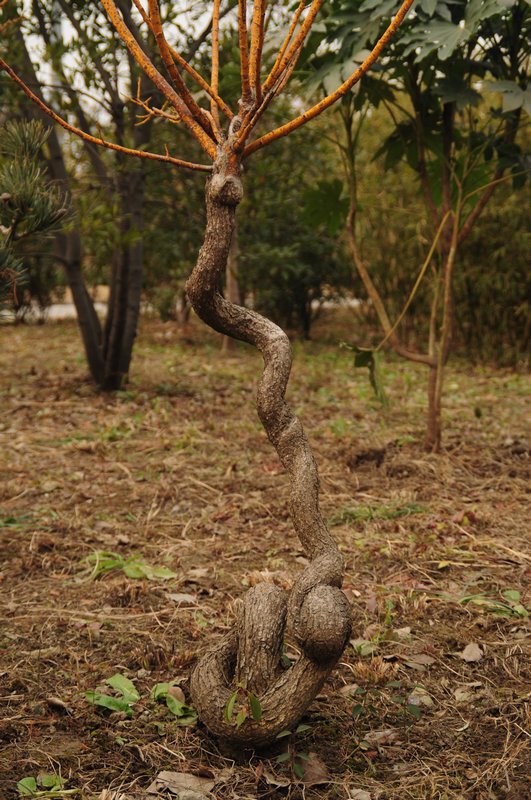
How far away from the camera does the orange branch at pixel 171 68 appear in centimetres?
127

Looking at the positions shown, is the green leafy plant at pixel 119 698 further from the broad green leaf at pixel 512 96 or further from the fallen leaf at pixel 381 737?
the broad green leaf at pixel 512 96

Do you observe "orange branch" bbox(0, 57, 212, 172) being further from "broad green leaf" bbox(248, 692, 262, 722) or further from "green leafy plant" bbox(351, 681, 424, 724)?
"green leafy plant" bbox(351, 681, 424, 724)

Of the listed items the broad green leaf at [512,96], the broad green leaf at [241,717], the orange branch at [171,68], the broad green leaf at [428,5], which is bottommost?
the broad green leaf at [241,717]

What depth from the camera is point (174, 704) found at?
63.4 inches

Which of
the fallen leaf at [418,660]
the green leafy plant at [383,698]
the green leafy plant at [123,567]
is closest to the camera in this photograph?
the green leafy plant at [383,698]

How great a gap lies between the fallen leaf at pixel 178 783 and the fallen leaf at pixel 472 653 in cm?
82

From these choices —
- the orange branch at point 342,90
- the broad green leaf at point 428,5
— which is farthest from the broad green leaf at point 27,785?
the broad green leaf at point 428,5

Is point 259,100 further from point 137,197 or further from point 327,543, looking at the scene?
point 137,197

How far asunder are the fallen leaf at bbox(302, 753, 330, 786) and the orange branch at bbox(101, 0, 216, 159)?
141 cm

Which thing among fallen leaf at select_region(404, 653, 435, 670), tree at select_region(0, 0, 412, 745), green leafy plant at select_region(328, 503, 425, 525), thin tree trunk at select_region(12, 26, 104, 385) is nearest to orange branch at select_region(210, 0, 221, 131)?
tree at select_region(0, 0, 412, 745)

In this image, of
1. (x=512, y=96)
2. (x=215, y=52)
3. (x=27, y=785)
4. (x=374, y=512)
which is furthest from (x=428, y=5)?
(x=27, y=785)

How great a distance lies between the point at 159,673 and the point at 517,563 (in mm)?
1368

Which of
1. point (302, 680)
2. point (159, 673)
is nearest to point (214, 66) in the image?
point (302, 680)

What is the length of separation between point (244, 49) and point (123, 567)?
5.80 ft
